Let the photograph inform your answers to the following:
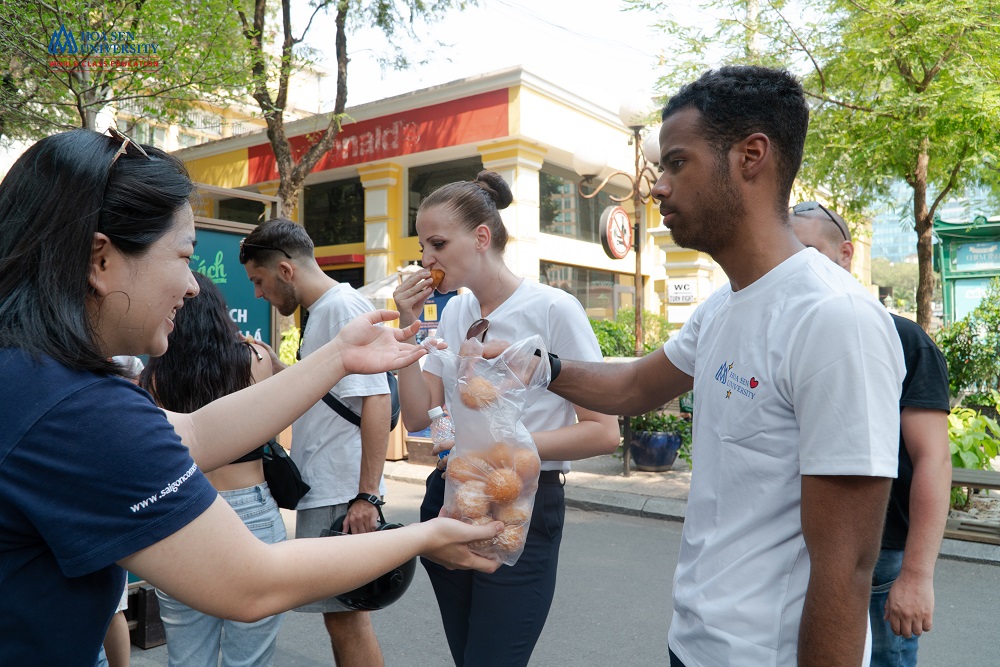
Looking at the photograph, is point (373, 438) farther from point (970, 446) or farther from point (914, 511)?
point (970, 446)

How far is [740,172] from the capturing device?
5.18 ft

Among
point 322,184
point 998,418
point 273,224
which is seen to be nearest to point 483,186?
point 273,224

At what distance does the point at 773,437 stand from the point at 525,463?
1.92ft

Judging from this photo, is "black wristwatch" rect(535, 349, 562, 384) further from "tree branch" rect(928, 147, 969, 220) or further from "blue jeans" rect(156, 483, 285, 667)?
"tree branch" rect(928, 147, 969, 220)

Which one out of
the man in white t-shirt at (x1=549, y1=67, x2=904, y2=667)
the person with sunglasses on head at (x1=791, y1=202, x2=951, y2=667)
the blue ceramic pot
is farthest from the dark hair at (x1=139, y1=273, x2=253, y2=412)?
the blue ceramic pot

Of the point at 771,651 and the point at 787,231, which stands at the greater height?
the point at 787,231

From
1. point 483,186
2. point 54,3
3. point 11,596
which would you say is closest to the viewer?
point 11,596

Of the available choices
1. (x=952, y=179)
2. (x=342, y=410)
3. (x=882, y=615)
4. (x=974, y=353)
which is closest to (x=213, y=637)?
(x=342, y=410)

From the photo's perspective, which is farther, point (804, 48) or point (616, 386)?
point (804, 48)

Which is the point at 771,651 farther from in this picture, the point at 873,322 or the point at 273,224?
the point at 273,224

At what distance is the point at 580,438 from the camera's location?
95.0 inches

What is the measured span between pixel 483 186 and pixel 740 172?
135 centimetres

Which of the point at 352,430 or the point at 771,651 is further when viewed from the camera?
the point at 352,430

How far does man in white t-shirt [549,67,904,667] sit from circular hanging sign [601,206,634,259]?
8.79 m
